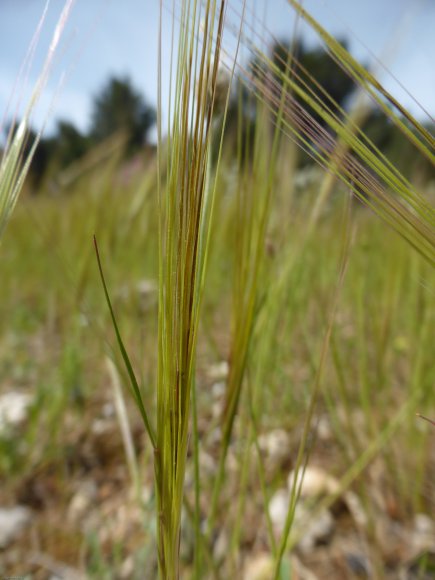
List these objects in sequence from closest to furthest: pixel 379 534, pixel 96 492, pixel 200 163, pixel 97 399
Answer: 1. pixel 200 163
2. pixel 379 534
3. pixel 96 492
4. pixel 97 399

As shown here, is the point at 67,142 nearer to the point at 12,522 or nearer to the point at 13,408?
the point at 13,408

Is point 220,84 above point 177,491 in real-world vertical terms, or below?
above

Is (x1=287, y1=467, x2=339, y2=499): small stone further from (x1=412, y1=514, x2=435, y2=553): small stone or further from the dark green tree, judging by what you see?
the dark green tree

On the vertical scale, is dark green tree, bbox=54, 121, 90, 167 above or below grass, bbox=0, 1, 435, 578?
above

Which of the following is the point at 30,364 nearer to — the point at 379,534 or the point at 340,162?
the point at 379,534

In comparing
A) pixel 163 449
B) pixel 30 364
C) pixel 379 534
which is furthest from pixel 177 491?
pixel 30 364

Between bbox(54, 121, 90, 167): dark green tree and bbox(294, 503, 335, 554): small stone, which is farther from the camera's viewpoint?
bbox(54, 121, 90, 167): dark green tree

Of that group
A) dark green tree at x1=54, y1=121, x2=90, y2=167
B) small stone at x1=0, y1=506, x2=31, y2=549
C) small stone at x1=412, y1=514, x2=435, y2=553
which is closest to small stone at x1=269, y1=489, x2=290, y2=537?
small stone at x1=412, y1=514, x2=435, y2=553
